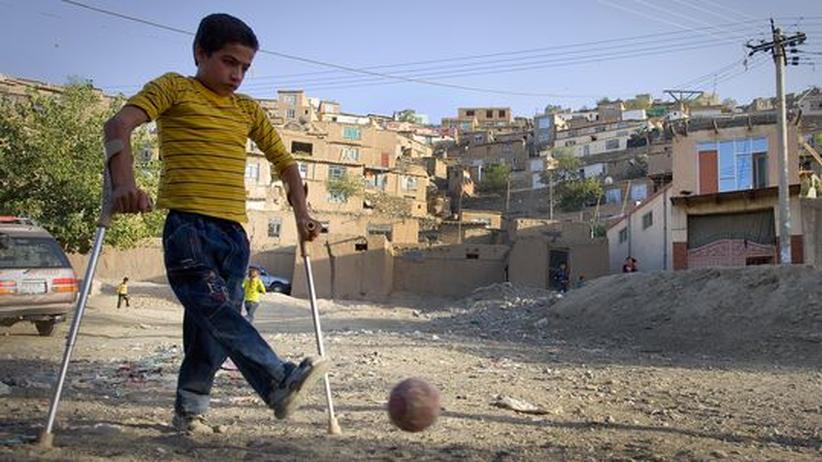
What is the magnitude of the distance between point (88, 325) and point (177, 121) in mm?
12755

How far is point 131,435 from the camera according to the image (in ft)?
10.7

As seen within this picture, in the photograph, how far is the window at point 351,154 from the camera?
61.8m

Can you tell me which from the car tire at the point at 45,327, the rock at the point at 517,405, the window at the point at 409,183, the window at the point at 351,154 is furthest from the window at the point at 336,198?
the rock at the point at 517,405

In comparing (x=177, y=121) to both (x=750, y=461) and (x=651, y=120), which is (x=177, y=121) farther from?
(x=651, y=120)

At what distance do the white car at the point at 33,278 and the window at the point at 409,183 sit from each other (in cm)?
5167

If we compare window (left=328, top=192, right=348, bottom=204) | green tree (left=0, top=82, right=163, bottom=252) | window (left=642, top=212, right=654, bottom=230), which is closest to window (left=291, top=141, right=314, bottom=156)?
window (left=328, top=192, right=348, bottom=204)

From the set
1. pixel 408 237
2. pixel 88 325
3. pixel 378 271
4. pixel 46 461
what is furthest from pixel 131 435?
pixel 408 237

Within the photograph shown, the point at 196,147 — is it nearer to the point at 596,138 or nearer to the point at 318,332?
the point at 318,332

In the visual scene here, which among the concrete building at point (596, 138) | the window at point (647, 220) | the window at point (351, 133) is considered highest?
the concrete building at point (596, 138)

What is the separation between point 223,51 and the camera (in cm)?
325

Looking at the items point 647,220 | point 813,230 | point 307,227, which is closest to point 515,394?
point 307,227

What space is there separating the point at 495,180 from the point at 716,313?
2261 inches

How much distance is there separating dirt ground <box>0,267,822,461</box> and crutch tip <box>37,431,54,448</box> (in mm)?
47

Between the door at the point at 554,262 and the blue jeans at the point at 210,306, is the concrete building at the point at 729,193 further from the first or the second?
the blue jeans at the point at 210,306
